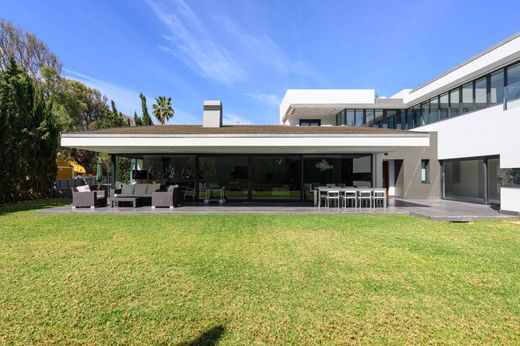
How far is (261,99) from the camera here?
36.7 metres

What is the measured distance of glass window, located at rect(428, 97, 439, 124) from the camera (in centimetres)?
1744

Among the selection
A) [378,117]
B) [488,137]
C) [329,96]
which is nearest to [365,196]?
[488,137]

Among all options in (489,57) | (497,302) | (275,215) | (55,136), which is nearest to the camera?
(497,302)

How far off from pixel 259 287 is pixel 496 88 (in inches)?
591

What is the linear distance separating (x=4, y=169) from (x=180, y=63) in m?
12.1

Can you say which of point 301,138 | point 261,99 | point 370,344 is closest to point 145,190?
point 301,138

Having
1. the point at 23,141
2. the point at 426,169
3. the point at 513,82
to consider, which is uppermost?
the point at 513,82

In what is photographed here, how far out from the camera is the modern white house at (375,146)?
37.6 feet

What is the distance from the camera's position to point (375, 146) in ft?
38.3

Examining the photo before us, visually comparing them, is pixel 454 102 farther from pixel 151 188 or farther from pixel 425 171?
pixel 151 188

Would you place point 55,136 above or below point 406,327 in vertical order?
above

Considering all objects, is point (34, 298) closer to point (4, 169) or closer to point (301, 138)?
point (301, 138)

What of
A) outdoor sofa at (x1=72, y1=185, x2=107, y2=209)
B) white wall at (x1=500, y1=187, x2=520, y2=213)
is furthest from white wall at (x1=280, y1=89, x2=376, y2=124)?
outdoor sofa at (x1=72, y1=185, x2=107, y2=209)

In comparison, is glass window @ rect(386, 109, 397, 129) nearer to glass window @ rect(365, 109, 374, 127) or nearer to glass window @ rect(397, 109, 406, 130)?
glass window @ rect(397, 109, 406, 130)
